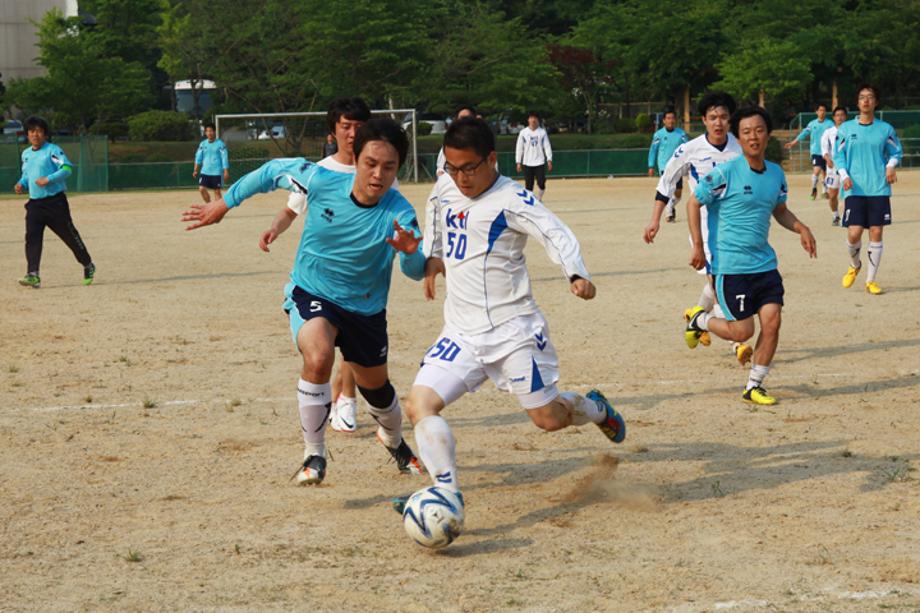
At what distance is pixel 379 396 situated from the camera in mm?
7125

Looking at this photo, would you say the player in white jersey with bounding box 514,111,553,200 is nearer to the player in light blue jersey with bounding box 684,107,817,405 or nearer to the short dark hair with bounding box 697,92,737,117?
the short dark hair with bounding box 697,92,737,117

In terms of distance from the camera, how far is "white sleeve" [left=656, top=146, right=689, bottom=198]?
10617 mm

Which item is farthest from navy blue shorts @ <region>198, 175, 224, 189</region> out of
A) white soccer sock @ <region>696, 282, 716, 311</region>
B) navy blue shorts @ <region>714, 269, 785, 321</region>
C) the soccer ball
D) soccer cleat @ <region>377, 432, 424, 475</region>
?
the soccer ball

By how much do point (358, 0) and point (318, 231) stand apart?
46051 mm

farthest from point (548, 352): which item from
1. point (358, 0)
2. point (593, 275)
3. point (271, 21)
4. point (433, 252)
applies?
point (271, 21)

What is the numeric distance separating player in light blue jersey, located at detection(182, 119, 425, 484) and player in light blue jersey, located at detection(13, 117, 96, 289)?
951 cm

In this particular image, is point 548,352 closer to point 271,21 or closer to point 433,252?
point 433,252

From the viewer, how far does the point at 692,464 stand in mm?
7375

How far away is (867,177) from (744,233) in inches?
238

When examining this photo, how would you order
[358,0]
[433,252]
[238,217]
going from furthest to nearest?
1. [358,0]
2. [238,217]
3. [433,252]

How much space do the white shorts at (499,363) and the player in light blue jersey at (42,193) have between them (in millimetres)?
10861

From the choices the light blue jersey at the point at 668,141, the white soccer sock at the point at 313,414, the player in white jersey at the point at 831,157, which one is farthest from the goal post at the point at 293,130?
the white soccer sock at the point at 313,414

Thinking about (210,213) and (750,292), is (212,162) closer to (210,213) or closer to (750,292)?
(750,292)

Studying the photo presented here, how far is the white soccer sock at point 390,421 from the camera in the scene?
282 inches
